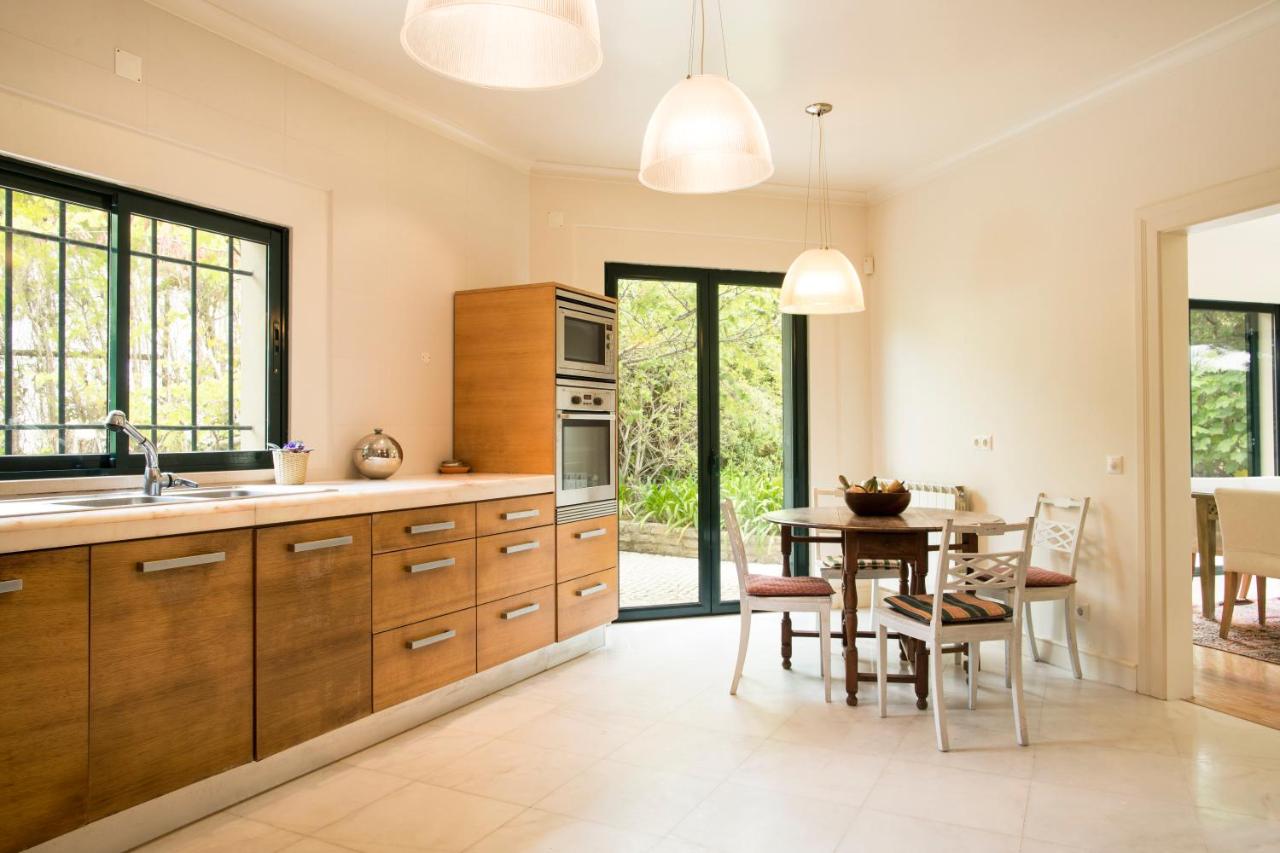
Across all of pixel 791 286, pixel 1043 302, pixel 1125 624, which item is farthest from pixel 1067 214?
Answer: pixel 1125 624

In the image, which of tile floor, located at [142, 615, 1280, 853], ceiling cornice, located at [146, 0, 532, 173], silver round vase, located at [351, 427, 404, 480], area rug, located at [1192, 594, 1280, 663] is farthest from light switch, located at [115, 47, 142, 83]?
area rug, located at [1192, 594, 1280, 663]

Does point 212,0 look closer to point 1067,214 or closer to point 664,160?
point 664,160

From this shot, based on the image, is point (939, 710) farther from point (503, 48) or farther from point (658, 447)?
point (503, 48)

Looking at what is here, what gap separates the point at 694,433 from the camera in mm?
4961

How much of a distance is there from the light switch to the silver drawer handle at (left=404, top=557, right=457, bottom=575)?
1.96 meters

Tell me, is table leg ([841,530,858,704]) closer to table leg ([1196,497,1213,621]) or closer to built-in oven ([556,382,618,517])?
built-in oven ([556,382,618,517])

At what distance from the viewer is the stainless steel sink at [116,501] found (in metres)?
2.28

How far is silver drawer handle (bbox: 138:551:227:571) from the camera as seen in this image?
2.03m

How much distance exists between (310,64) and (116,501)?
199cm

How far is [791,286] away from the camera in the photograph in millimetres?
3756

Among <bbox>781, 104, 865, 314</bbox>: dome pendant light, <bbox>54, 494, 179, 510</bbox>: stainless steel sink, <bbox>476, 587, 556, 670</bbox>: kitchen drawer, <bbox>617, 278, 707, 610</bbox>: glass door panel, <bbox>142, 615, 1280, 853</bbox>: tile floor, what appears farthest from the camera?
<bbox>617, 278, 707, 610</bbox>: glass door panel

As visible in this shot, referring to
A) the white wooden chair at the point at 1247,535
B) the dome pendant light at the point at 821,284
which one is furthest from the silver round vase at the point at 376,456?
the white wooden chair at the point at 1247,535

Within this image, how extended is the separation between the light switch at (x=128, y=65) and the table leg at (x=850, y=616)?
3174 mm

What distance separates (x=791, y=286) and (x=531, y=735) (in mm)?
2345
